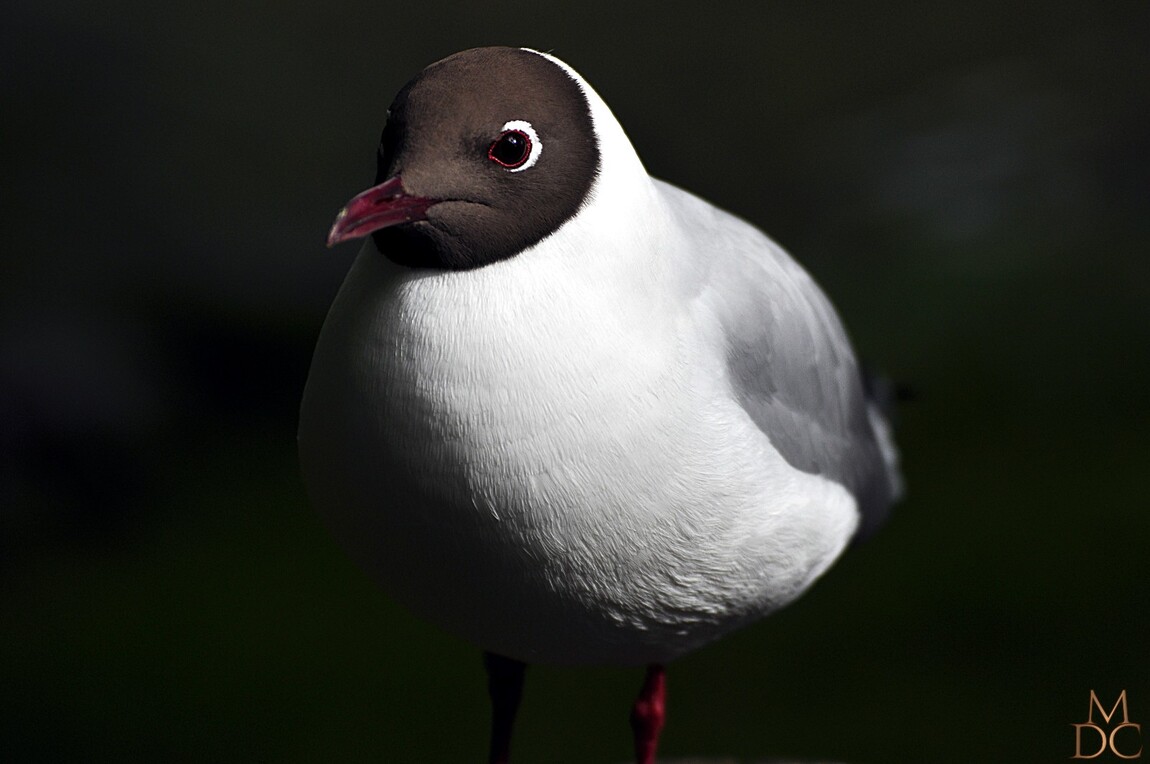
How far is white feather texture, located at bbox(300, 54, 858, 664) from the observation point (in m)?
1.12

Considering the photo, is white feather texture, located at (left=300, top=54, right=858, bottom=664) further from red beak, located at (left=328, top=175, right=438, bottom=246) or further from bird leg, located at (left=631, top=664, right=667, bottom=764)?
bird leg, located at (left=631, top=664, right=667, bottom=764)

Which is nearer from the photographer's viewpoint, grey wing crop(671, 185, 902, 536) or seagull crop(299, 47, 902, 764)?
seagull crop(299, 47, 902, 764)

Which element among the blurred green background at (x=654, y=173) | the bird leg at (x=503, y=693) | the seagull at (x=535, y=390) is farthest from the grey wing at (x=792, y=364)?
the blurred green background at (x=654, y=173)

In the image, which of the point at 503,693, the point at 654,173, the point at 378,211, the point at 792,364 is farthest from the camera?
the point at 654,173

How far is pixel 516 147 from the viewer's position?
1.10 m

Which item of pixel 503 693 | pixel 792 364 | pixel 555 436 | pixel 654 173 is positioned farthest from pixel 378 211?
pixel 654 173

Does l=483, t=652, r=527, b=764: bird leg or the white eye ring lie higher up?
the white eye ring

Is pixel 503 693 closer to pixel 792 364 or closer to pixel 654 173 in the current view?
pixel 792 364

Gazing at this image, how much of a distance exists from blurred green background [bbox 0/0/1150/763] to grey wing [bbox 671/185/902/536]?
3.15ft

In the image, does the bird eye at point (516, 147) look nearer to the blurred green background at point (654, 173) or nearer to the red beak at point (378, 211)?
the red beak at point (378, 211)

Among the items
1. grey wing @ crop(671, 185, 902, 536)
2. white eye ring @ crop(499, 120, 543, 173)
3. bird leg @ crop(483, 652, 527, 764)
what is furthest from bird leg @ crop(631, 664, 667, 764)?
white eye ring @ crop(499, 120, 543, 173)

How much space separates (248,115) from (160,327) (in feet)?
1.77

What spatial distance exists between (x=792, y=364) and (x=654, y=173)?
192 centimetres

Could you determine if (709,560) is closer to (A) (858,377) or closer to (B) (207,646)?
(A) (858,377)
